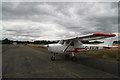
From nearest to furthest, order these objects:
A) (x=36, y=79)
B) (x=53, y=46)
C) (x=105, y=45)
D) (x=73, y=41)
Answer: (x=36, y=79) → (x=53, y=46) → (x=73, y=41) → (x=105, y=45)

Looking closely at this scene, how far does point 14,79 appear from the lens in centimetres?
497

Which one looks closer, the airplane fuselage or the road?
the road

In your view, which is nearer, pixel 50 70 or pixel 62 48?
pixel 50 70

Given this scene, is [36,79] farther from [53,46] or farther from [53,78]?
[53,46]

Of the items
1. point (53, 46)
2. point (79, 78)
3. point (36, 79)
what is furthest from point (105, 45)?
point (36, 79)

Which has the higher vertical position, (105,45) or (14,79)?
(105,45)

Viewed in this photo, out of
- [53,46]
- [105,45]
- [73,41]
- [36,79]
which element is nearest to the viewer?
[36,79]

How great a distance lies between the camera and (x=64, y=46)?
10.6 metres

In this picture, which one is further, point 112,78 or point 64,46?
point 64,46

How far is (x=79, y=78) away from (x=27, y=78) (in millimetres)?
2620

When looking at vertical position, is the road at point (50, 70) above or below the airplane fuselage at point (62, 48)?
below

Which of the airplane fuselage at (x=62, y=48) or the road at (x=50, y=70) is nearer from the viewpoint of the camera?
the road at (x=50, y=70)

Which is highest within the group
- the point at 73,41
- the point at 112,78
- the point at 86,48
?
the point at 73,41

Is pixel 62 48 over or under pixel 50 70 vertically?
over
